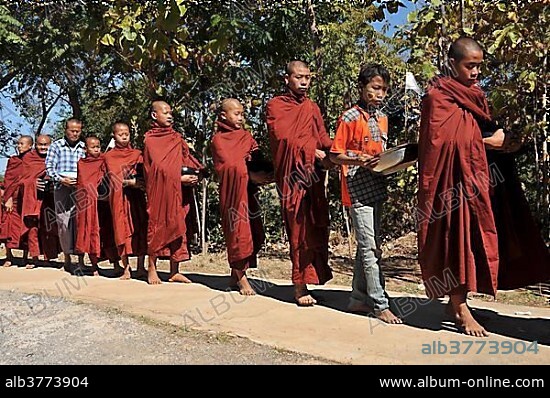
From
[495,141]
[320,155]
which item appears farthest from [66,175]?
[495,141]

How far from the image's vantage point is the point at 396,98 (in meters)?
8.37

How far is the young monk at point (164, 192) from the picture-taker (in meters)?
5.69

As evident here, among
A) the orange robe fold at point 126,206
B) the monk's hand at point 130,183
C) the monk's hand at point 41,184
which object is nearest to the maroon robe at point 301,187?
the monk's hand at point 130,183

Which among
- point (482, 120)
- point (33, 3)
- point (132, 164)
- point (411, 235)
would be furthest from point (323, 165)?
point (33, 3)

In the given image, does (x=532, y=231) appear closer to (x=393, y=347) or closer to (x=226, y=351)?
(x=393, y=347)

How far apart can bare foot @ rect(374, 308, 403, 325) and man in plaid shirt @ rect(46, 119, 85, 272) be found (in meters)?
3.89

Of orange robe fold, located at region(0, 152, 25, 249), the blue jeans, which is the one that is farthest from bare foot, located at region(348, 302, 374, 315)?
orange robe fold, located at region(0, 152, 25, 249)

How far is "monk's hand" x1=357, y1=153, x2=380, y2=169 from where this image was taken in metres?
3.83

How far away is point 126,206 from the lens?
618 cm

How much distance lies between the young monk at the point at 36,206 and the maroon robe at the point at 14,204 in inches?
3.1

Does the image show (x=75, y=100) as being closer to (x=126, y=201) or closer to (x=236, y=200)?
(x=126, y=201)

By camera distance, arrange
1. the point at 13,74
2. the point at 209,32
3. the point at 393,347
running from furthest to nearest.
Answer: the point at 13,74
the point at 209,32
the point at 393,347

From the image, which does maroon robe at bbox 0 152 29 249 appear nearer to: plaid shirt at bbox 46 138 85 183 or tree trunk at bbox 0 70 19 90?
plaid shirt at bbox 46 138 85 183
